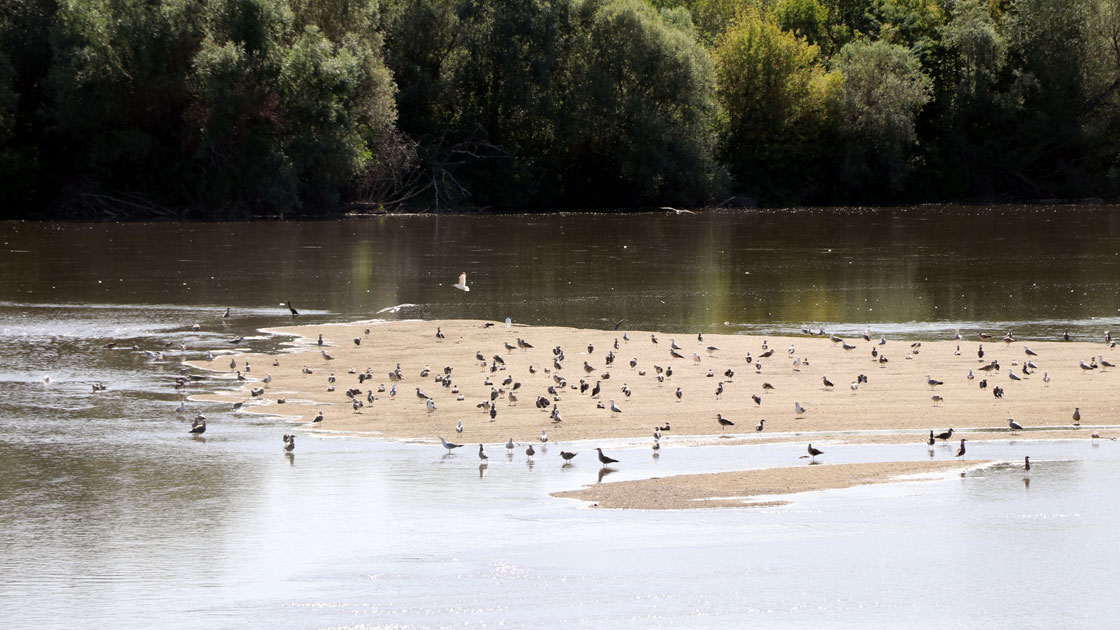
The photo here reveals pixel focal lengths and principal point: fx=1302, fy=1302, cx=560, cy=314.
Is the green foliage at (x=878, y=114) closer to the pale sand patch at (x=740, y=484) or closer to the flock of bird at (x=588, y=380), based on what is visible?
the flock of bird at (x=588, y=380)

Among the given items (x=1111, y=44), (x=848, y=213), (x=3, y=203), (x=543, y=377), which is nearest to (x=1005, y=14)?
(x=1111, y=44)

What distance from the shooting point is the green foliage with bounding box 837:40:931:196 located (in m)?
82.5

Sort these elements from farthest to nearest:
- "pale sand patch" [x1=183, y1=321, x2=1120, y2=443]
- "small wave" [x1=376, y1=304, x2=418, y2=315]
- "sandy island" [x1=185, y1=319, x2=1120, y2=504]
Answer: "small wave" [x1=376, y1=304, x2=418, y2=315], "pale sand patch" [x1=183, y1=321, x2=1120, y2=443], "sandy island" [x1=185, y1=319, x2=1120, y2=504]

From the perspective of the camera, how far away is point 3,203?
69625 millimetres

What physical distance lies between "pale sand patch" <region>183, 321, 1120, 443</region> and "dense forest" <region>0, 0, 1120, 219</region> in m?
44.1

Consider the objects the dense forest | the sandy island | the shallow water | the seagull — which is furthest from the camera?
the dense forest

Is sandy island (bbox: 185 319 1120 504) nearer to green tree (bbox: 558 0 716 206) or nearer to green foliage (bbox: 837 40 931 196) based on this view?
green tree (bbox: 558 0 716 206)

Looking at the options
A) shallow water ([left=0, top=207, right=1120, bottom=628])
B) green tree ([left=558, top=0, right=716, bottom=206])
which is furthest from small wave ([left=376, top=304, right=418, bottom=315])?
green tree ([left=558, top=0, right=716, bottom=206])

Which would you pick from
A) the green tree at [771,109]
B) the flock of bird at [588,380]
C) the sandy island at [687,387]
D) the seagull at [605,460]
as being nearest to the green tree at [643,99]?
the green tree at [771,109]

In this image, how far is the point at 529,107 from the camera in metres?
78.1

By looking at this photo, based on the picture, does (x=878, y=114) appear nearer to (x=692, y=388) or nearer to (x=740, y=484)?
(x=692, y=388)

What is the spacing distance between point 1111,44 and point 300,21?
52.4m

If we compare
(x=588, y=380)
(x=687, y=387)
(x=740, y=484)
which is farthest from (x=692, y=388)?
(x=740, y=484)

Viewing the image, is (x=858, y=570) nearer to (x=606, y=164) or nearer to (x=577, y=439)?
(x=577, y=439)
